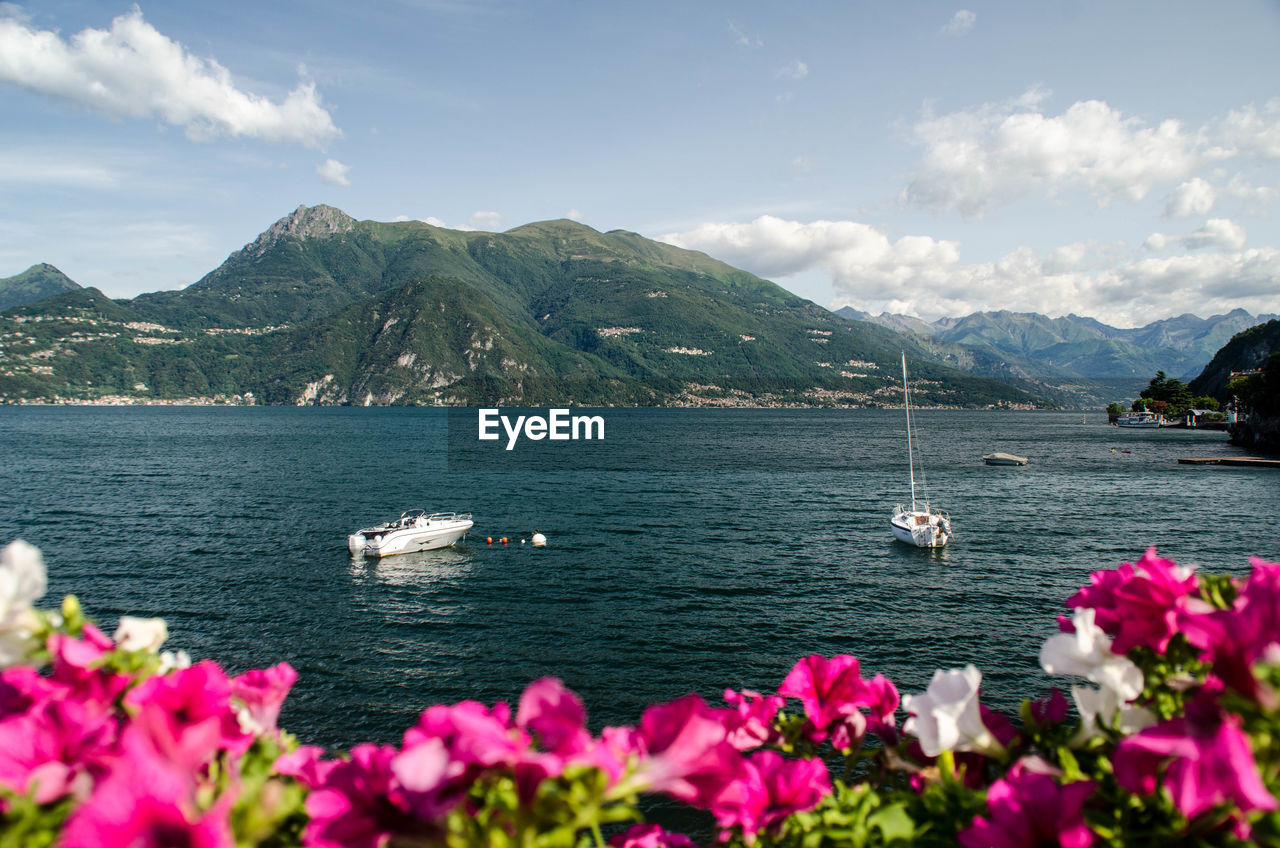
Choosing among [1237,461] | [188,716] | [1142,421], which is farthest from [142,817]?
[1142,421]

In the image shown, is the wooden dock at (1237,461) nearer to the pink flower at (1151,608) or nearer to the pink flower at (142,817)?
the pink flower at (1151,608)

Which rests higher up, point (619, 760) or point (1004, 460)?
point (619, 760)

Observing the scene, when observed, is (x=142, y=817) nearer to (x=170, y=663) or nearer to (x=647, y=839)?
(x=170, y=663)

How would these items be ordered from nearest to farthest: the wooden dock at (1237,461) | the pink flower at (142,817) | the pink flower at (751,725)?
the pink flower at (142,817) < the pink flower at (751,725) < the wooden dock at (1237,461)

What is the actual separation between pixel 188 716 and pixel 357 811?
0.56 m

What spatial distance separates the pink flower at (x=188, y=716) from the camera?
136cm

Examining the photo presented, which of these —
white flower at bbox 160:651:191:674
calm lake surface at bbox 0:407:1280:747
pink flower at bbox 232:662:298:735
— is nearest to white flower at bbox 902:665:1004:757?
pink flower at bbox 232:662:298:735

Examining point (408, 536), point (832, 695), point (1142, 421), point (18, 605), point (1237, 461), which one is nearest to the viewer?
point (18, 605)

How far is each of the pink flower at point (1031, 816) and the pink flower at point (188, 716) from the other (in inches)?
77.8

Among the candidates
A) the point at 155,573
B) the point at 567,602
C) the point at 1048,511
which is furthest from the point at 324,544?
the point at 1048,511

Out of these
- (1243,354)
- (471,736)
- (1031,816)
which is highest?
(1243,354)

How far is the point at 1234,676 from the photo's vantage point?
63.7 inches

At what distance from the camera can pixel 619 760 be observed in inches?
64.7

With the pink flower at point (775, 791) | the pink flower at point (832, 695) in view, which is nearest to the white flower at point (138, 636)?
the pink flower at point (775, 791)
